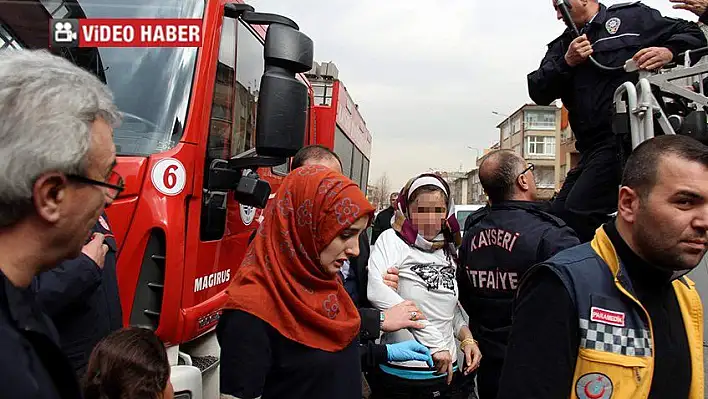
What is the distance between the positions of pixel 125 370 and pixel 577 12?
9.78ft

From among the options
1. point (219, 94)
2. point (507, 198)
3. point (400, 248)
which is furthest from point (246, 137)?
point (507, 198)

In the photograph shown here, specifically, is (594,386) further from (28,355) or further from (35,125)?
(35,125)

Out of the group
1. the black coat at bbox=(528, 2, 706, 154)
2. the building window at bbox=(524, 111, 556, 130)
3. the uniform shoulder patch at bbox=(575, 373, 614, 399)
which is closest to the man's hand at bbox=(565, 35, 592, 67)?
the black coat at bbox=(528, 2, 706, 154)

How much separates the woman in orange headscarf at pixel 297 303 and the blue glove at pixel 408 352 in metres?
0.64

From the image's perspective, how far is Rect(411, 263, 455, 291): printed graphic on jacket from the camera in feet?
10.7

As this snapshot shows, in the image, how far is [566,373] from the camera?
5.67 feet

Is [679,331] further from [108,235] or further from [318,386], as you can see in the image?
[108,235]

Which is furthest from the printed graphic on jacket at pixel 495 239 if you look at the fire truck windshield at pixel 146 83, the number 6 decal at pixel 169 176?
the fire truck windshield at pixel 146 83

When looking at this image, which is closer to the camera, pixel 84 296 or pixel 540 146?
pixel 84 296

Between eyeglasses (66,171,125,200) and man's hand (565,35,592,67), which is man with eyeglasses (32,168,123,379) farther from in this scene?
man's hand (565,35,592,67)

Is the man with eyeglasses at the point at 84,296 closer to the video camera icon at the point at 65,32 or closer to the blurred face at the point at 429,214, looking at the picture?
the video camera icon at the point at 65,32

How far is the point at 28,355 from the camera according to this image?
3.59ft

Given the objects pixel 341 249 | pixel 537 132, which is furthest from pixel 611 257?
pixel 537 132

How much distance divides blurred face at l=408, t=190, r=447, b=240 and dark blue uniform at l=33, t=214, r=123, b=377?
1.50 meters
